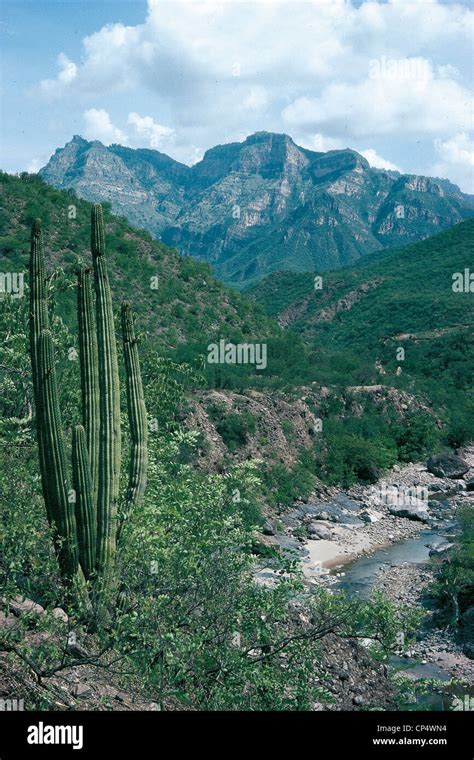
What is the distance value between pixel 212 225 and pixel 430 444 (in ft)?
474

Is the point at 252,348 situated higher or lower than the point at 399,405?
higher

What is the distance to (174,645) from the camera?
535cm

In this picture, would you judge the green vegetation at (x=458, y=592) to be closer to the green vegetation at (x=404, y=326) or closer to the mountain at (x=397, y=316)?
the green vegetation at (x=404, y=326)

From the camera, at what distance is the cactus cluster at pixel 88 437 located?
23.2 feet

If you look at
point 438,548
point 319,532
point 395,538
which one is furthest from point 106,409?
point 395,538

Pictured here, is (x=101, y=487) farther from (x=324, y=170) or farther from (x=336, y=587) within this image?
(x=324, y=170)

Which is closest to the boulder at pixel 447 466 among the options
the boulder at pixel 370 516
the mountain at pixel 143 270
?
the boulder at pixel 370 516

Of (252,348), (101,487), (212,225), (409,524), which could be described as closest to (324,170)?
(212,225)

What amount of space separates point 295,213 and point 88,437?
421 ft

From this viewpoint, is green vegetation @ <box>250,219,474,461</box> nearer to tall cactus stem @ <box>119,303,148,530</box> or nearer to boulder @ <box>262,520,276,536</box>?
boulder @ <box>262,520,276,536</box>

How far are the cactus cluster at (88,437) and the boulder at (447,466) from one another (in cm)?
1851

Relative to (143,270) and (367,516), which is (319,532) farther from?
(143,270)

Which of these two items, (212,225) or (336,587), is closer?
(336,587)
